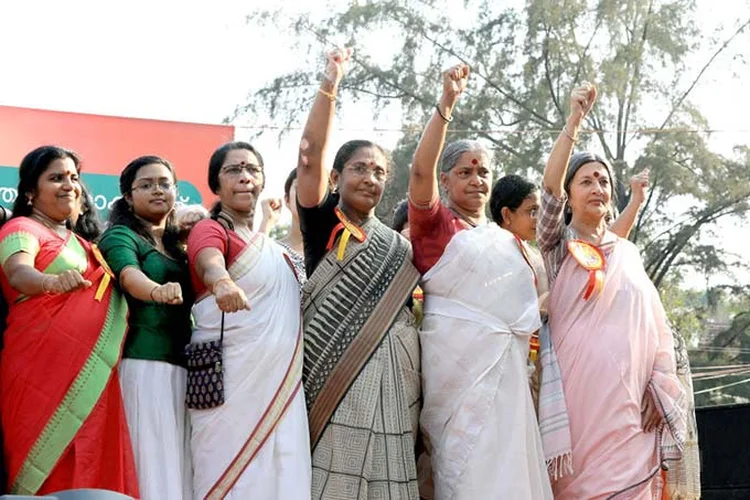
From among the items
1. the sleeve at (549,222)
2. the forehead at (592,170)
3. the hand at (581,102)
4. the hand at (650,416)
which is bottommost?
the hand at (650,416)

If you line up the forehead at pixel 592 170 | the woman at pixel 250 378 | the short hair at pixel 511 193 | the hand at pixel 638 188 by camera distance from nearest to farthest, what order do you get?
the woman at pixel 250 378 < the forehead at pixel 592 170 < the short hair at pixel 511 193 < the hand at pixel 638 188

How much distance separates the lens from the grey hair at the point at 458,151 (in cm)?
491

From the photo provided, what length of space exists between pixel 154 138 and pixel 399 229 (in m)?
4.24

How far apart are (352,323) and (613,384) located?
108 centimetres

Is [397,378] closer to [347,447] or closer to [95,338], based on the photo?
[347,447]

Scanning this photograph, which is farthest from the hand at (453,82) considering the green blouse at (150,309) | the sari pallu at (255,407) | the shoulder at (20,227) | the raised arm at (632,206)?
the shoulder at (20,227)

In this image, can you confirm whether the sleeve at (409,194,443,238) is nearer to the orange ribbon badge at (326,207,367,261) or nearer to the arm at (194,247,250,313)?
the orange ribbon badge at (326,207,367,261)

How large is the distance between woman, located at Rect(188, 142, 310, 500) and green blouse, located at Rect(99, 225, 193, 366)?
8 centimetres

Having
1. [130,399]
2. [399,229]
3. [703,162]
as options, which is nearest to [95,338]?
[130,399]

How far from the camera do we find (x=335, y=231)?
15.2ft

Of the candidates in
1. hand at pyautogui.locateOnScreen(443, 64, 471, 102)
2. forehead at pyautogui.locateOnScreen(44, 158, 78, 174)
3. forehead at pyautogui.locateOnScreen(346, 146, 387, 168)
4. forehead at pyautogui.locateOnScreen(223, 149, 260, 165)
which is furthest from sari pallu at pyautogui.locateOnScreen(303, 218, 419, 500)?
forehead at pyautogui.locateOnScreen(44, 158, 78, 174)

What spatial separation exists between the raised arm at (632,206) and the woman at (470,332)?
0.92m

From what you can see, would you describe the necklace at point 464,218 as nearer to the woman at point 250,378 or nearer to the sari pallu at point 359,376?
the sari pallu at point 359,376

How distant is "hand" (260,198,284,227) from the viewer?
5430 mm
